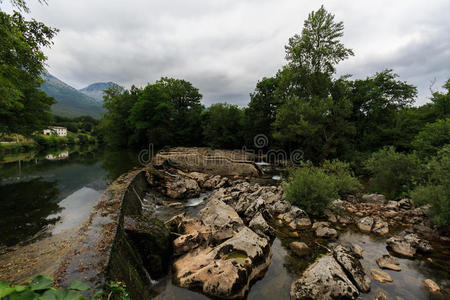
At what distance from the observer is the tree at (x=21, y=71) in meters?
6.38

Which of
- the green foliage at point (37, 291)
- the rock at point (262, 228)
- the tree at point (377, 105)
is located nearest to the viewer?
the green foliage at point (37, 291)

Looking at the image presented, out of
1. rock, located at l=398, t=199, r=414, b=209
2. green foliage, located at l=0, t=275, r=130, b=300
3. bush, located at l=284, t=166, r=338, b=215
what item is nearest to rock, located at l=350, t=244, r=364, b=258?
bush, located at l=284, t=166, r=338, b=215

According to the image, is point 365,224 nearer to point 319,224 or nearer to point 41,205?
point 319,224

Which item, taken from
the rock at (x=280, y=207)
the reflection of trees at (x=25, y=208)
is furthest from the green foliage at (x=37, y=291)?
the rock at (x=280, y=207)

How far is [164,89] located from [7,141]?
3969 cm

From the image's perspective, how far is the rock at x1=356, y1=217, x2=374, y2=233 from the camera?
736cm

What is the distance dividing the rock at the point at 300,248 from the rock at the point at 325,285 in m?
1.36

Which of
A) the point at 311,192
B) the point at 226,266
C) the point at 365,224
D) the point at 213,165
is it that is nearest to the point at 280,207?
the point at 311,192

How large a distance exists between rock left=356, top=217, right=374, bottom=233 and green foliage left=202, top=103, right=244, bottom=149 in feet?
92.0

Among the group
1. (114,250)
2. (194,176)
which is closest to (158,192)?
(194,176)

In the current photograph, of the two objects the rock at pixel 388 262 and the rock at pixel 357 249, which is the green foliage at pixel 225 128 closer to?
the rock at pixel 357 249

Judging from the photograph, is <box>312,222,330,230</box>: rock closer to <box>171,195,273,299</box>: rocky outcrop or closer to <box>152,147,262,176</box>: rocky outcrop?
<box>171,195,273,299</box>: rocky outcrop

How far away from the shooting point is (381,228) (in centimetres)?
727

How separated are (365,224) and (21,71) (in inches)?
703
